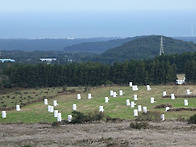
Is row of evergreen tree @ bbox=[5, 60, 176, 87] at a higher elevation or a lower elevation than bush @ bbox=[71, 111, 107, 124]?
higher

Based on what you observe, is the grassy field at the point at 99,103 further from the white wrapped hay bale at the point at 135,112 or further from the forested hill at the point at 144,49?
the forested hill at the point at 144,49

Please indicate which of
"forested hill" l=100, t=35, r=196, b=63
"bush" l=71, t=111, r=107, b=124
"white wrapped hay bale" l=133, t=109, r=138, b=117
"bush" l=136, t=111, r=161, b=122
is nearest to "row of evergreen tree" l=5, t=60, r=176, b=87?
"white wrapped hay bale" l=133, t=109, r=138, b=117

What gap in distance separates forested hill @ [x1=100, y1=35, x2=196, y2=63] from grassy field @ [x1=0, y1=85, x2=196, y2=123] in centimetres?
7707

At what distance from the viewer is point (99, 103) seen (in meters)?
37.8

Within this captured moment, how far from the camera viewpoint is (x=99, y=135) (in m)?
23.9

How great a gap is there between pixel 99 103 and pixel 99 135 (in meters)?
13.9

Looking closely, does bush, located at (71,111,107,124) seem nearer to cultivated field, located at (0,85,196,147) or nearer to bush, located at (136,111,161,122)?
cultivated field, located at (0,85,196,147)

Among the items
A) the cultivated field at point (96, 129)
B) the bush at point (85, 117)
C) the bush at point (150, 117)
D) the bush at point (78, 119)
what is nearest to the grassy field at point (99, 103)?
the cultivated field at point (96, 129)

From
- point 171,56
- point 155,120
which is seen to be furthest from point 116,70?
point 155,120

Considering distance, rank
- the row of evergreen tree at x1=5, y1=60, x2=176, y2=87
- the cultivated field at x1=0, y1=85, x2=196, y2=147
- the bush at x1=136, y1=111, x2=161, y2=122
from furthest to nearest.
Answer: the row of evergreen tree at x1=5, y1=60, x2=176, y2=87 < the bush at x1=136, y1=111, x2=161, y2=122 < the cultivated field at x1=0, y1=85, x2=196, y2=147

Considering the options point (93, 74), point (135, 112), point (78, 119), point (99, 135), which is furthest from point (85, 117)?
point (93, 74)

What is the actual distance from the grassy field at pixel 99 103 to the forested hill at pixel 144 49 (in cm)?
7707

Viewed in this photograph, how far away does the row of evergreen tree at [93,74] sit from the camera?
53.6 m

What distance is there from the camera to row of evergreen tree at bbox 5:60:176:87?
5359 centimetres
